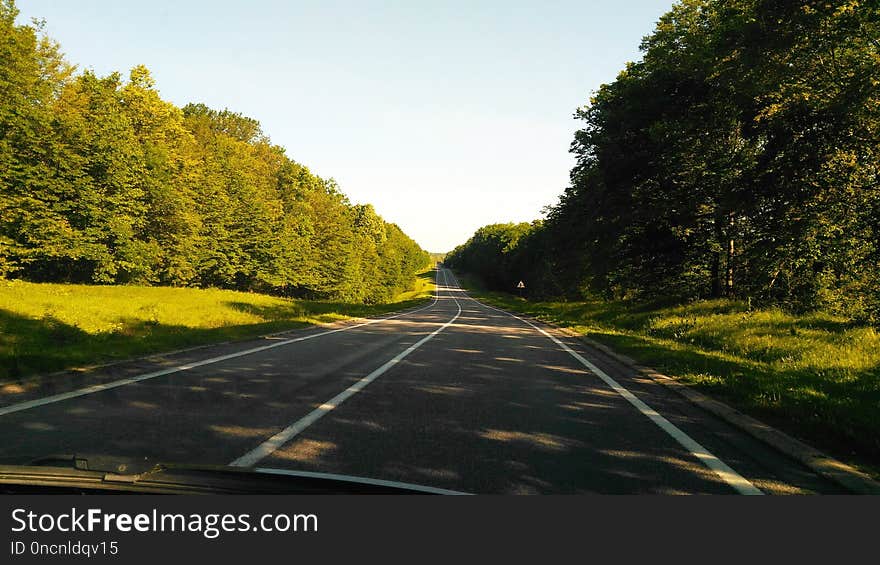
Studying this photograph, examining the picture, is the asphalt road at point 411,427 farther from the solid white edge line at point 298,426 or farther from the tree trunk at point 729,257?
the tree trunk at point 729,257

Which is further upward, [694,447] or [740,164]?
[740,164]

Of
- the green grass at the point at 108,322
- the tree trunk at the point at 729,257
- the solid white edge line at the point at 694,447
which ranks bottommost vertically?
the solid white edge line at the point at 694,447

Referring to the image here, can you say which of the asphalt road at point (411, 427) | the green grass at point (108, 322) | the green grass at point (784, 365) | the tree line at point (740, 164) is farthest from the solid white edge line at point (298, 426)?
the tree line at point (740, 164)

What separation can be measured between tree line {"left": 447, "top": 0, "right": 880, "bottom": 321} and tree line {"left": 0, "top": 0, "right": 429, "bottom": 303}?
29.0 metres

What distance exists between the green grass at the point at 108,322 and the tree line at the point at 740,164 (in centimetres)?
1572

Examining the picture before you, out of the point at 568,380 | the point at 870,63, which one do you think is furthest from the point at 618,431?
the point at 870,63

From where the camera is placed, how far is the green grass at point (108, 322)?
9.28 m

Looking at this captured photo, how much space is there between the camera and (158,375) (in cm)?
822

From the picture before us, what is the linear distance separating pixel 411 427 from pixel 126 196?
3450 centimetres

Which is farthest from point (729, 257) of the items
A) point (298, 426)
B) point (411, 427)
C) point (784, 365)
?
point (298, 426)

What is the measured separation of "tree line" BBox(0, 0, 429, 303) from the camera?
27625mm

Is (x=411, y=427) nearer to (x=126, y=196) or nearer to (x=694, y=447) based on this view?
(x=694, y=447)

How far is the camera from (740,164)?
19.9m

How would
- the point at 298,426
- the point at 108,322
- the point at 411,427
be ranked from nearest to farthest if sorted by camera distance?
the point at 298,426 < the point at 411,427 < the point at 108,322
